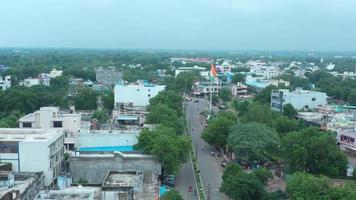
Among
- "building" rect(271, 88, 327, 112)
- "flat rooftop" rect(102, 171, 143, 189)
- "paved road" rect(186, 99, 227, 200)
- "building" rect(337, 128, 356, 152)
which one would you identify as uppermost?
"building" rect(271, 88, 327, 112)

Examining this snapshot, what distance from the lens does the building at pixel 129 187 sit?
17.7 m

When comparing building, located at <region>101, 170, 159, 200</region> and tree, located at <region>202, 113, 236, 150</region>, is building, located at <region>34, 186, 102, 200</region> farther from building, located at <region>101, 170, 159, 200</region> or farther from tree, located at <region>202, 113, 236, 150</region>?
tree, located at <region>202, 113, 236, 150</region>

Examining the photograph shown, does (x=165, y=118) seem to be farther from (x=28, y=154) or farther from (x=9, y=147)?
(x=9, y=147)

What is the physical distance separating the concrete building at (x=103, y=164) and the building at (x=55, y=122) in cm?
501

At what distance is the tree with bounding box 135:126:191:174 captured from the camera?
81.1 feet

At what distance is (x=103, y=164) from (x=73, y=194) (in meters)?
6.05

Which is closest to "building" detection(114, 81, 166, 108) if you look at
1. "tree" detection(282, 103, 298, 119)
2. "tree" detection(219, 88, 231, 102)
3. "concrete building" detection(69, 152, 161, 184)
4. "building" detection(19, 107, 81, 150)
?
"tree" detection(282, 103, 298, 119)

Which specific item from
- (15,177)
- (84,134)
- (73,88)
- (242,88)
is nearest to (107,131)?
(84,134)

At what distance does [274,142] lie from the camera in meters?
30.0

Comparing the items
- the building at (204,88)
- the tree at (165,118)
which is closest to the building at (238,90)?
the building at (204,88)

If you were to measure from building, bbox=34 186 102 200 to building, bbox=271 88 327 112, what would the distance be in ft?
112

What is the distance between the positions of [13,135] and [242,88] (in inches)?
1985

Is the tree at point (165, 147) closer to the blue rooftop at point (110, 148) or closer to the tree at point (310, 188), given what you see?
Result: the blue rooftop at point (110, 148)

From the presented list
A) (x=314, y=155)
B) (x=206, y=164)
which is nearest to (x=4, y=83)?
(x=206, y=164)
